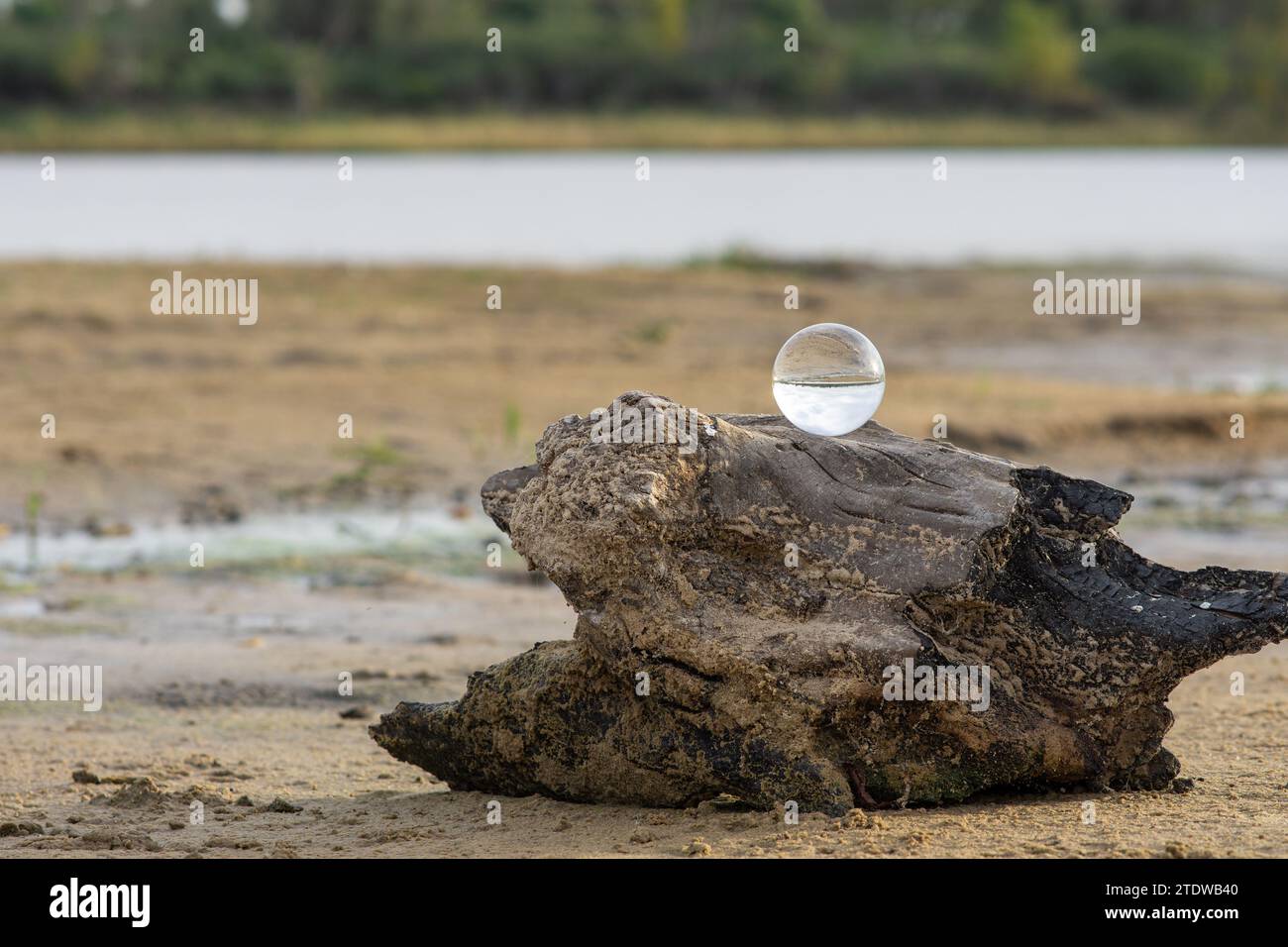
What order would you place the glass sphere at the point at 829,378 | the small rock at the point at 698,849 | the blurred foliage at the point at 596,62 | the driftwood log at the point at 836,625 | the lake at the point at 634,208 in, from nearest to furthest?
the small rock at the point at 698,849 < the driftwood log at the point at 836,625 < the glass sphere at the point at 829,378 < the lake at the point at 634,208 < the blurred foliage at the point at 596,62

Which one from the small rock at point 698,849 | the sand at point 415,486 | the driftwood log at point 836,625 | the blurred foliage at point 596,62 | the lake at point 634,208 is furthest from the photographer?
the blurred foliage at point 596,62

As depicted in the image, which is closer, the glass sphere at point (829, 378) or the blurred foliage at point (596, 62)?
the glass sphere at point (829, 378)

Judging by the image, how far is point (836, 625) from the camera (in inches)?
166

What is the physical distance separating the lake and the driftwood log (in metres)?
16.9

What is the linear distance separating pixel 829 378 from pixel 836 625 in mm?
709

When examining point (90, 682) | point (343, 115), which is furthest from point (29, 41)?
point (90, 682)

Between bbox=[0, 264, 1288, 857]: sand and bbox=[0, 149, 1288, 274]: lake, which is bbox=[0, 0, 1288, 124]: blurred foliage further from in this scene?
bbox=[0, 264, 1288, 857]: sand

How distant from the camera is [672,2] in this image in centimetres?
5712

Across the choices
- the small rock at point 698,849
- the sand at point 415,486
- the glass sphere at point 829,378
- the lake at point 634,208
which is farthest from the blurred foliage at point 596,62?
the small rock at point 698,849

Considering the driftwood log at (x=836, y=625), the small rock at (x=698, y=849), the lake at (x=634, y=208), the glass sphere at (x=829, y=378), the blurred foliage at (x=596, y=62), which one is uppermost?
the blurred foliage at (x=596, y=62)

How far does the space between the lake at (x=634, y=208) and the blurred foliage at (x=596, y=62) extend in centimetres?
816

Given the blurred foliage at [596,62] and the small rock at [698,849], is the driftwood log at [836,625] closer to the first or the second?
the small rock at [698,849]

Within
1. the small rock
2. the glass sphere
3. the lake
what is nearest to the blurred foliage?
the lake

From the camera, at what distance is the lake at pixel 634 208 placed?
2355 cm
